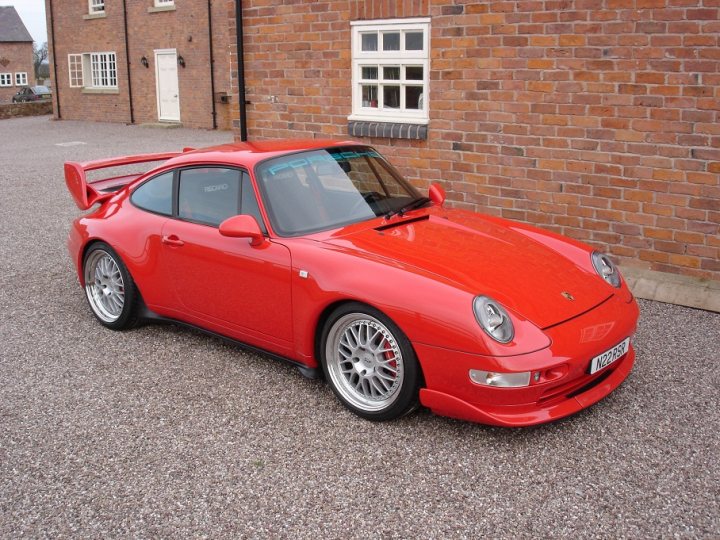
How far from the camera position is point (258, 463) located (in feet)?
11.8

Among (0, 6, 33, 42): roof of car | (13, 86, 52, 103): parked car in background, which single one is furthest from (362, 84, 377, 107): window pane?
(0, 6, 33, 42): roof of car

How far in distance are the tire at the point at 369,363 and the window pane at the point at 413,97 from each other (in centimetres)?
433

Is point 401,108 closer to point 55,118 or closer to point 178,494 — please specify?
point 178,494

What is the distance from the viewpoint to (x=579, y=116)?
6.65 metres

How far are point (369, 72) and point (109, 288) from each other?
13.2ft

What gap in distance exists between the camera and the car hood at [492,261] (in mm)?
3803

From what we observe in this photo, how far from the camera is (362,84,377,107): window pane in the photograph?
26.8 ft

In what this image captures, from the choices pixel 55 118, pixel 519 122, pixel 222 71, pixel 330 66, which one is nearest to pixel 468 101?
pixel 519 122

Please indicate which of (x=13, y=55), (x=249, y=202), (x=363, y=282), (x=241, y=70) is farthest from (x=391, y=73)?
(x=13, y=55)

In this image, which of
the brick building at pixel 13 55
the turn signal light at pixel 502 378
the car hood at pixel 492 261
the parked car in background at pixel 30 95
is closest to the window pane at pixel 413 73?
the car hood at pixel 492 261

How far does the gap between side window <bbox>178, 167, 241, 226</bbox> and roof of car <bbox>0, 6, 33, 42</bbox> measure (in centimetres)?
6134

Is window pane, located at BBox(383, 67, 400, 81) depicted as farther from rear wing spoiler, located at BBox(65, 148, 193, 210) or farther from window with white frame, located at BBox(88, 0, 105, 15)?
window with white frame, located at BBox(88, 0, 105, 15)

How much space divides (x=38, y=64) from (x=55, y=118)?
5796 cm

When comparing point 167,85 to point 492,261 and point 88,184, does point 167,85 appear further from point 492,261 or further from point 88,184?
point 492,261
